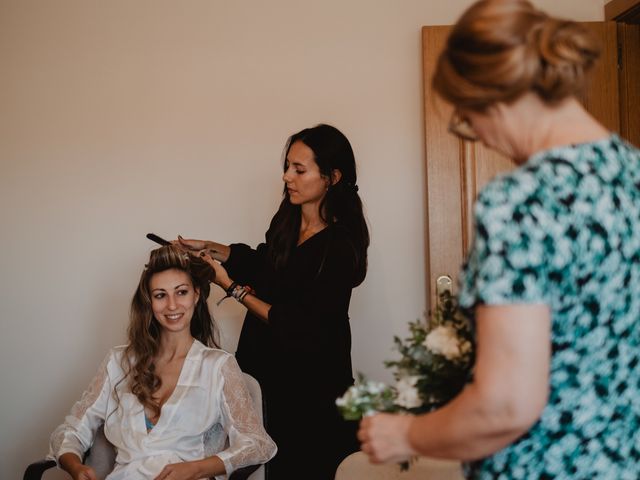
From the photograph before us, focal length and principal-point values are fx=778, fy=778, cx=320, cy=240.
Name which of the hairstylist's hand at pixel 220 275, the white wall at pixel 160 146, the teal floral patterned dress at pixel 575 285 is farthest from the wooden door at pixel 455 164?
the teal floral patterned dress at pixel 575 285

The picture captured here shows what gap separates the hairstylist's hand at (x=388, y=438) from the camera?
1.17m

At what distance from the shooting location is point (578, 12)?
3275 mm

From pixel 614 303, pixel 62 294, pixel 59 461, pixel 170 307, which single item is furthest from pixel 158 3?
pixel 614 303

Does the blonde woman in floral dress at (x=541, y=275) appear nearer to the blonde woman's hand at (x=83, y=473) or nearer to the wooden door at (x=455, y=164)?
the blonde woman's hand at (x=83, y=473)

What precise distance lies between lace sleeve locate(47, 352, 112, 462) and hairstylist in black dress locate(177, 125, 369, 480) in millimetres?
508

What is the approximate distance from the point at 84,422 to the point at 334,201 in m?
1.11

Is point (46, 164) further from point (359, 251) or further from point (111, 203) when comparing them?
point (359, 251)

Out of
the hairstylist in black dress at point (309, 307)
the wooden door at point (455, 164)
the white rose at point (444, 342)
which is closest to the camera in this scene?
the white rose at point (444, 342)

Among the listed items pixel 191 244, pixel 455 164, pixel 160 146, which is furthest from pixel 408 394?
pixel 160 146

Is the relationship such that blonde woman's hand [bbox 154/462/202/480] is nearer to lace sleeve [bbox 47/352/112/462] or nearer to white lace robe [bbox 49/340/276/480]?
white lace robe [bbox 49/340/276/480]

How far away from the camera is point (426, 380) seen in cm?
131

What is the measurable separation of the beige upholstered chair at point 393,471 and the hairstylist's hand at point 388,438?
80cm

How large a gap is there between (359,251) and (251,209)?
882mm

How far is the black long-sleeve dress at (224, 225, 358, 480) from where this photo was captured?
2.59 metres
